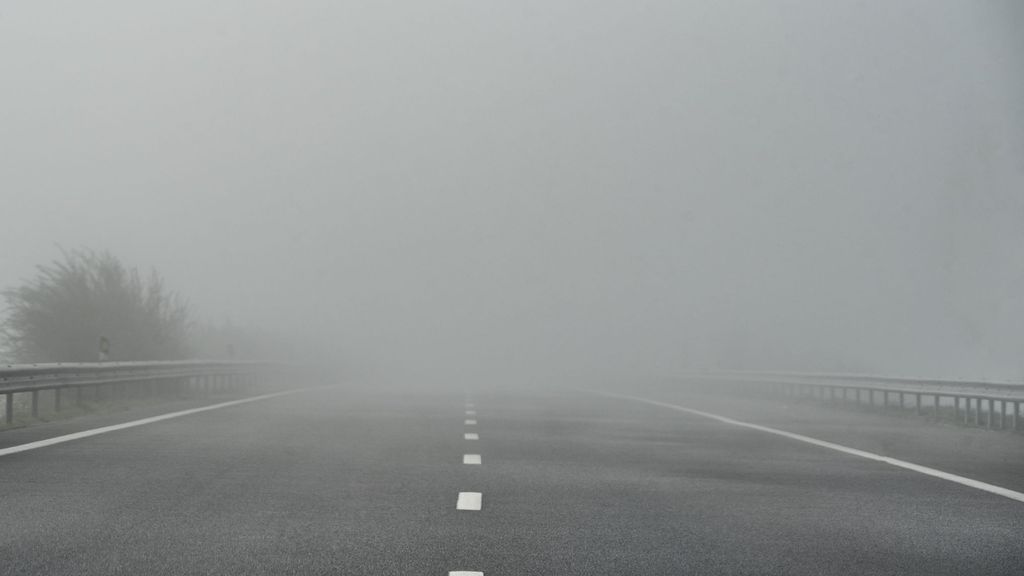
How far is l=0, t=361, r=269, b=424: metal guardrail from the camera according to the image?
1686cm

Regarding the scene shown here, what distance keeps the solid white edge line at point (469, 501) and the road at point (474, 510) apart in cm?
8

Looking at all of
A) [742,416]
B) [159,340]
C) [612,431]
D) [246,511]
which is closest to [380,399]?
[159,340]

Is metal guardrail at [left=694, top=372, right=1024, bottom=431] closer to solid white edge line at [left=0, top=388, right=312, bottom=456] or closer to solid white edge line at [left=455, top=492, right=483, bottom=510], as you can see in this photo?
solid white edge line at [left=0, top=388, right=312, bottom=456]

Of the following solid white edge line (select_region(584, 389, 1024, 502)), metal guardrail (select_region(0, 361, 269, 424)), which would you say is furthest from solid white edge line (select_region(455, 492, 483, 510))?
metal guardrail (select_region(0, 361, 269, 424))

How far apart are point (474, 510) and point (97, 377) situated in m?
13.9

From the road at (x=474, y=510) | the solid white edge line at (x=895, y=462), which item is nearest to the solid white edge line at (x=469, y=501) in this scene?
the road at (x=474, y=510)

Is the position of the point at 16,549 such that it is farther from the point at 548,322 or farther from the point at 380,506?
the point at 548,322

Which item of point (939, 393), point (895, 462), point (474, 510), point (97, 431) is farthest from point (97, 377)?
point (939, 393)

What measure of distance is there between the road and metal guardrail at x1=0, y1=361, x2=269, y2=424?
2.48 metres

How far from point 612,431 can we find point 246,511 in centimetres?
942

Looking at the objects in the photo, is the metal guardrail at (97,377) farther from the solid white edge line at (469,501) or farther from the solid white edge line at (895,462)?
the solid white edge line at (895,462)

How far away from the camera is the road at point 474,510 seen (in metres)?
6.71

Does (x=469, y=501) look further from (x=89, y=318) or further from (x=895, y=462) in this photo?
(x=89, y=318)

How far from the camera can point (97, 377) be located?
20.9 m
